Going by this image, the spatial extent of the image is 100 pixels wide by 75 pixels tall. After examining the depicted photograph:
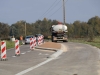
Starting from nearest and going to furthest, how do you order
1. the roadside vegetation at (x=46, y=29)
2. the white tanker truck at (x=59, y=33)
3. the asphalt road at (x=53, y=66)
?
the asphalt road at (x=53, y=66) → the white tanker truck at (x=59, y=33) → the roadside vegetation at (x=46, y=29)

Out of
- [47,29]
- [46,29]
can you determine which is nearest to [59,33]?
[47,29]

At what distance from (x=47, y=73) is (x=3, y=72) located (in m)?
2.03

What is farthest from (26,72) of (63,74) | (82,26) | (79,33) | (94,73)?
(82,26)

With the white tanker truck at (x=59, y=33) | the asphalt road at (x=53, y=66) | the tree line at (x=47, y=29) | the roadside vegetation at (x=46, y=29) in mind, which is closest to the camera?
the asphalt road at (x=53, y=66)

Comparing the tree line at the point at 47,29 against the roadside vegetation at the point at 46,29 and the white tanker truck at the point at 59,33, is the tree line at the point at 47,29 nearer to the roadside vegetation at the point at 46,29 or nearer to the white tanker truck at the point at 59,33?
the roadside vegetation at the point at 46,29

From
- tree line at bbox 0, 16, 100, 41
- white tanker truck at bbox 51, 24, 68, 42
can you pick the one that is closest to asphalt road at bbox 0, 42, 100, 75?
white tanker truck at bbox 51, 24, 68, 42

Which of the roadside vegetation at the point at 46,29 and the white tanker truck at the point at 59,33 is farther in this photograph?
the roadside vegetation at the point at 46,29

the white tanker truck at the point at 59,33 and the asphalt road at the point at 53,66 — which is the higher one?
the white tanker truck at the point at 59,33

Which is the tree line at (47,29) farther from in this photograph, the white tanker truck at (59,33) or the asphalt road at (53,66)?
the asphalt road at (53,66)

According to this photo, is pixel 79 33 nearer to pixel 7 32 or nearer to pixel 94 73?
pixel 7 32

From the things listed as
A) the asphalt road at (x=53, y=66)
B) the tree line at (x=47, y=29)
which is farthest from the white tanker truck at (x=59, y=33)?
the tree line at (x=47, y=29)

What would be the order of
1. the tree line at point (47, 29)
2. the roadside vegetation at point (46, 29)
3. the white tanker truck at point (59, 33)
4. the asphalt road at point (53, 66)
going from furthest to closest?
the tree line at point (47, 29), the roadside vegetation at point (46, 29), the white tanker truck at point (59, 33), the asphalt road at point (53, 66)

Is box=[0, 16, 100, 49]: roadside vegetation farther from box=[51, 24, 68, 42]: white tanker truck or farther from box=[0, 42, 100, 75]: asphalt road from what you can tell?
box=[0, 42, 100, 75]: asphalt road

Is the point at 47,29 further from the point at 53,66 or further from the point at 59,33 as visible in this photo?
the point at 53,66
